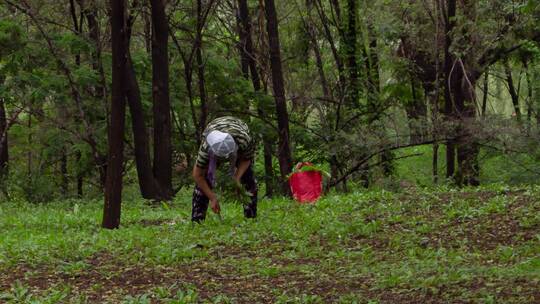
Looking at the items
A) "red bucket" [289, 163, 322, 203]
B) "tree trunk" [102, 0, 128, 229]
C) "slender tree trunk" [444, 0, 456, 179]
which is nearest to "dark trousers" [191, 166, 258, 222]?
"tree trunk" [102, 0, 128, 229]

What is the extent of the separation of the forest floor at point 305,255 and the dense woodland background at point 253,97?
18.7 ft

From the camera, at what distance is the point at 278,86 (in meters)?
17.7

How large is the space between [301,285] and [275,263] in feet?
3.85

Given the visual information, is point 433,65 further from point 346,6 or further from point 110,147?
point 110,147

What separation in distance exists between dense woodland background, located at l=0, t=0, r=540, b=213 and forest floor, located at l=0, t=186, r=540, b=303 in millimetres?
5691

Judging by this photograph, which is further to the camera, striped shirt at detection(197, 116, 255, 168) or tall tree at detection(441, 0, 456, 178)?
tall tree at detection(441, 0, 456, 178)

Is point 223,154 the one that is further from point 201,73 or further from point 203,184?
point 201,73

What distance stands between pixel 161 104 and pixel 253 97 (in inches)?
163

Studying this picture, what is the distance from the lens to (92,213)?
1421cm

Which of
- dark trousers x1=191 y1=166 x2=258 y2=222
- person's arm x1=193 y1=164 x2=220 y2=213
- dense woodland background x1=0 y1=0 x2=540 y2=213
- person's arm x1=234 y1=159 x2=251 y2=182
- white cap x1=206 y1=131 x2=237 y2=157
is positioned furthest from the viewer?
dense woodland background x1=0 y1=0 x2=540 y2=213

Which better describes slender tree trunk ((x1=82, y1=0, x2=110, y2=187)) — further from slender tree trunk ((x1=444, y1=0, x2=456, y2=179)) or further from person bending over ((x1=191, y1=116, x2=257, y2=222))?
person bending over ((x1=191, y1=116, x2=257, y2=222))

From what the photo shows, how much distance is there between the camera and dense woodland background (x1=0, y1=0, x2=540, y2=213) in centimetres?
1783

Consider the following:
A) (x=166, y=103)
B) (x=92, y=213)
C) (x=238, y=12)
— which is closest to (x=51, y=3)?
(x=238, y=12)

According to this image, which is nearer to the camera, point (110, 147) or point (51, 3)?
point (110, 147)
